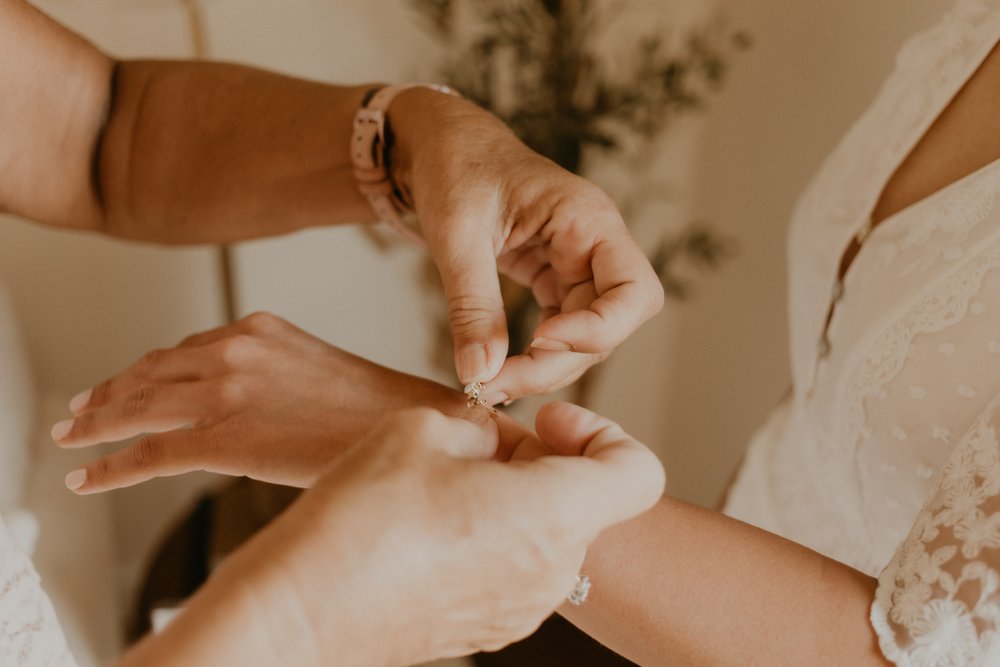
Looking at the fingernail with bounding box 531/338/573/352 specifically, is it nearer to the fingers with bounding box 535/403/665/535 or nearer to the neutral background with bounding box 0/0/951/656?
the fingers with bounding box 535/403/665/535

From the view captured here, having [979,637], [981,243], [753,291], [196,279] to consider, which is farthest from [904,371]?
[196,279]

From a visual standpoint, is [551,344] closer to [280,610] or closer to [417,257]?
[280,610]

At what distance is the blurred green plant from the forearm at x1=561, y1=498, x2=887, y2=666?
103cm

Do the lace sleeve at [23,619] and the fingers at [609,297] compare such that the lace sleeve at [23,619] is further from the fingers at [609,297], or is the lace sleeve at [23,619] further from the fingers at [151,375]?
the fingers at [609,297]

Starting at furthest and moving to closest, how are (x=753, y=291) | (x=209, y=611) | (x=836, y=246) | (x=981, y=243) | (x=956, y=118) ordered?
(x=753, y=291) < (x=836, y=246) < (x=956, y=118) < (x=981, y=243) < (x=209, y=611)

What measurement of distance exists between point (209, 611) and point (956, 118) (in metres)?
0.89

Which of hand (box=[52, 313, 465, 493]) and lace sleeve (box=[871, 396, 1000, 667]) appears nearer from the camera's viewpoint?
lace sleeve (box=[871, 396, 1000, 667])

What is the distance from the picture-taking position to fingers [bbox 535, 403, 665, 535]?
48cm

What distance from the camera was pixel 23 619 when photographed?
0.59 meters

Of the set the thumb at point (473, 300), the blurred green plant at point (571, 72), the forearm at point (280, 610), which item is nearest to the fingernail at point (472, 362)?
the thumb at point (473, 300)

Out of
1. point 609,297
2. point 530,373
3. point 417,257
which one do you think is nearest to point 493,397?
point 530,373

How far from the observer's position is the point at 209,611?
1.33ft

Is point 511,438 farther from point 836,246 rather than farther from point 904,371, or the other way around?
point 836,246

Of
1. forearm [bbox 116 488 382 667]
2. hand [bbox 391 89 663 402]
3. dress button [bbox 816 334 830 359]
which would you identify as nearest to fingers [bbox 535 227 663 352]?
hand [bbox 391 89 663 402]
